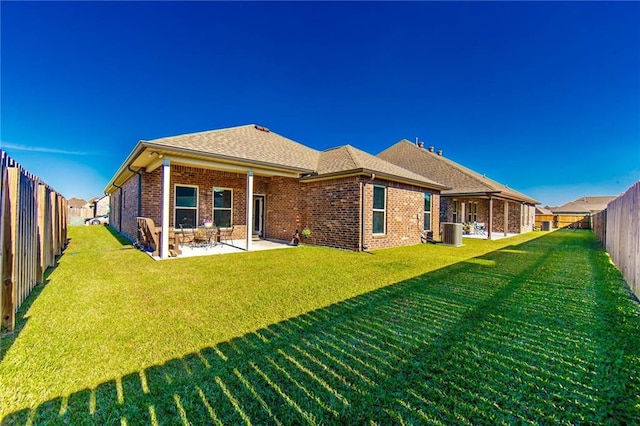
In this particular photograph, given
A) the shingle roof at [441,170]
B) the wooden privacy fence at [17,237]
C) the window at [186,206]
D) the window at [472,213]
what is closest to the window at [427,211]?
the shingle roof at [441,170]

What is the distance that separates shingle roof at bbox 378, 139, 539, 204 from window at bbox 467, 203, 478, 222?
206cm

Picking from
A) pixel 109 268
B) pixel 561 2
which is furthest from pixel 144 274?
pixel 561 2

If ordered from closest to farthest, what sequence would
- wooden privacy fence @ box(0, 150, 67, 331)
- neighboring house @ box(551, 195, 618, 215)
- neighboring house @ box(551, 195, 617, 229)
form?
wooden privacy fence @ box(0, 150, 67, 331) < neighboring house @ box(551, 195, 617, 229) < neighboring house @ box(551, 195, 618, 215)

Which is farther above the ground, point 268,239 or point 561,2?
point 561,2

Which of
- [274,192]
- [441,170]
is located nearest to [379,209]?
[274,192]

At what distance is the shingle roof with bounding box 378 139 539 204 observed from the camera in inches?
648

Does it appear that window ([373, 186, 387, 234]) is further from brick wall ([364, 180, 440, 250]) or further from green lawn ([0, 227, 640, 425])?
green lawn ([0, 227, 640, 425])

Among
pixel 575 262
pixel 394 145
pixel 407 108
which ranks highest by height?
pixel 407 108

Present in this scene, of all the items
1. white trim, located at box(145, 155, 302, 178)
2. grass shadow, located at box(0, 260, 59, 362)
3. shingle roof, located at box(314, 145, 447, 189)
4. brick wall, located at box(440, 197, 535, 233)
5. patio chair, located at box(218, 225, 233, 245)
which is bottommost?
grass shadow, located at box(0, 260, 59, 362)

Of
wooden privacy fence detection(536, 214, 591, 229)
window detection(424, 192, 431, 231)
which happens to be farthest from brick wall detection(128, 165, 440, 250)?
wooden privacy fence detection(536, 214, 591, 229)

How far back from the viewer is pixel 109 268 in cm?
629

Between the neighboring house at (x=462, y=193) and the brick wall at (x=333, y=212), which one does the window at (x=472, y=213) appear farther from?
the brick wall at (x=333, y=212)

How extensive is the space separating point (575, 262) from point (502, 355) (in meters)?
8.22

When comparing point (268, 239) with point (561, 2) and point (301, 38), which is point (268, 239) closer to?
point (301, 38)
